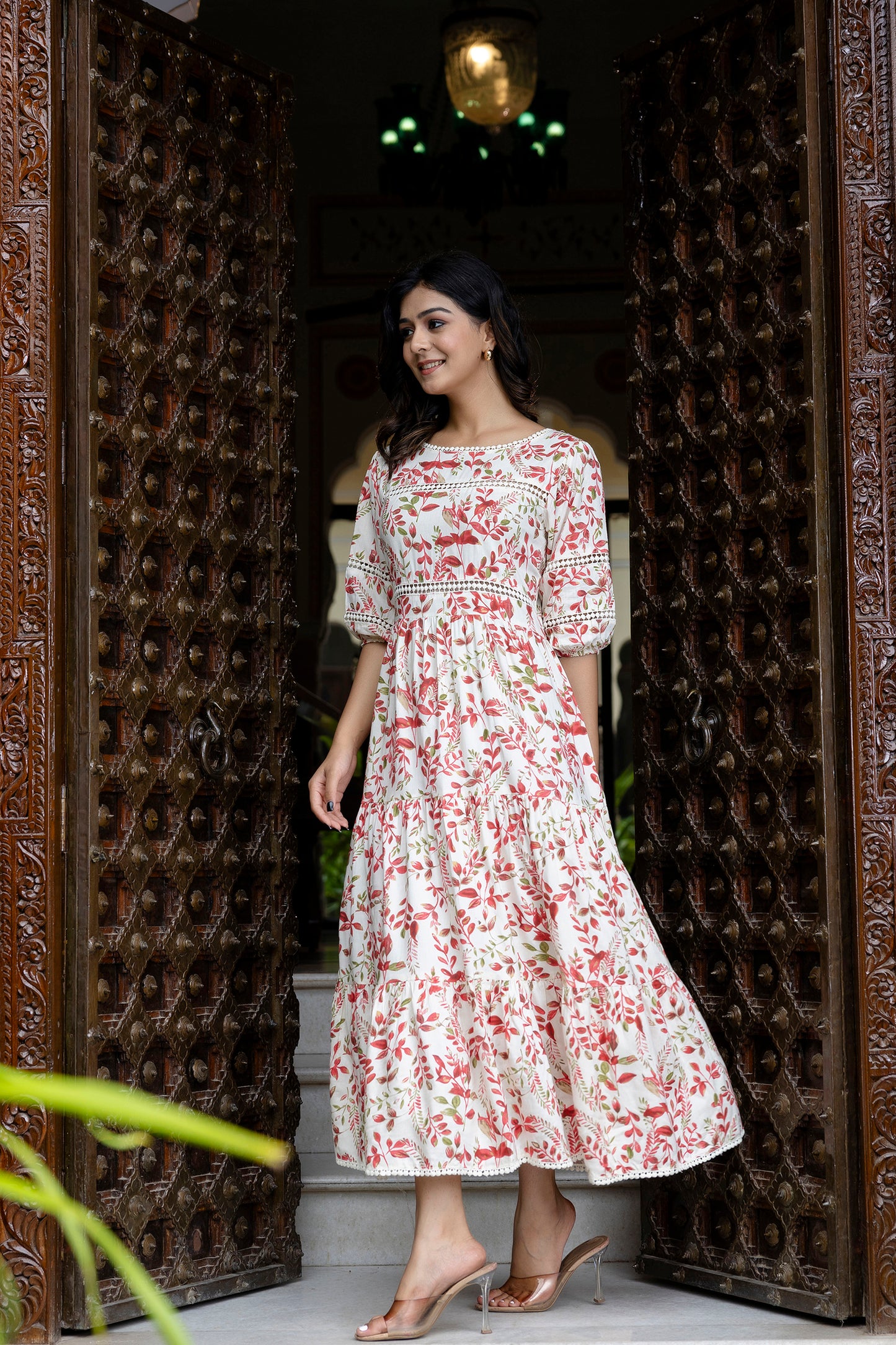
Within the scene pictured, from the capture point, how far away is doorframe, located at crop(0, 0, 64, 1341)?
2.65 m

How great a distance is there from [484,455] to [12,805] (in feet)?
3.66

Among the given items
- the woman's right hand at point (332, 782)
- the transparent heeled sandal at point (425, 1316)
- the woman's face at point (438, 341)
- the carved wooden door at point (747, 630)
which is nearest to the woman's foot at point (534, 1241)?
the transparent heeled sandal at point (425, 1316)

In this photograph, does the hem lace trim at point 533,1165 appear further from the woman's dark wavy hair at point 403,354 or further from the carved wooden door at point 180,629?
the woman's dark wavy hair at point 403,354

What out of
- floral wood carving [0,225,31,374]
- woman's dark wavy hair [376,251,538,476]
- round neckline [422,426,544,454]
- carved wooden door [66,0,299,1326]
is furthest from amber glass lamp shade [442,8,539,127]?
floral wood carving [0,225,31,374]

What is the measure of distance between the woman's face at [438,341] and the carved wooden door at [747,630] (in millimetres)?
579

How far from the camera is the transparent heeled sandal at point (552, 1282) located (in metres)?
2.77

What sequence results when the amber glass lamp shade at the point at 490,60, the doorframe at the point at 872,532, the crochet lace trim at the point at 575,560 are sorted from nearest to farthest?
the doorframe at the point at 872,532
the crochet lace trim at the point at 575,560
the amber glass lamp shade at the point at 490,60

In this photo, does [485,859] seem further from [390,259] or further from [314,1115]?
[390,259]

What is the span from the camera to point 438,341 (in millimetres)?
2842

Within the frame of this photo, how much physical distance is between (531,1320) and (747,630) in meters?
1.42

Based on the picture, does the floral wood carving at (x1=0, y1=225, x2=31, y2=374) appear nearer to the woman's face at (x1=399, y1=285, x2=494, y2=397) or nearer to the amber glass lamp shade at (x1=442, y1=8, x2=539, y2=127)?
the woman's face at (x1=399, y1=285, x2=494, y2=397)

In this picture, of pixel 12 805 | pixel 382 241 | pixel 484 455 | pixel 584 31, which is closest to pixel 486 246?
pixel 382 241

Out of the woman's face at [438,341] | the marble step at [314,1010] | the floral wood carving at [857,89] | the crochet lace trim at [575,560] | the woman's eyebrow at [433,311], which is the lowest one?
the marble step at [314,1010]

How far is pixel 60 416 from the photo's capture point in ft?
9.18
